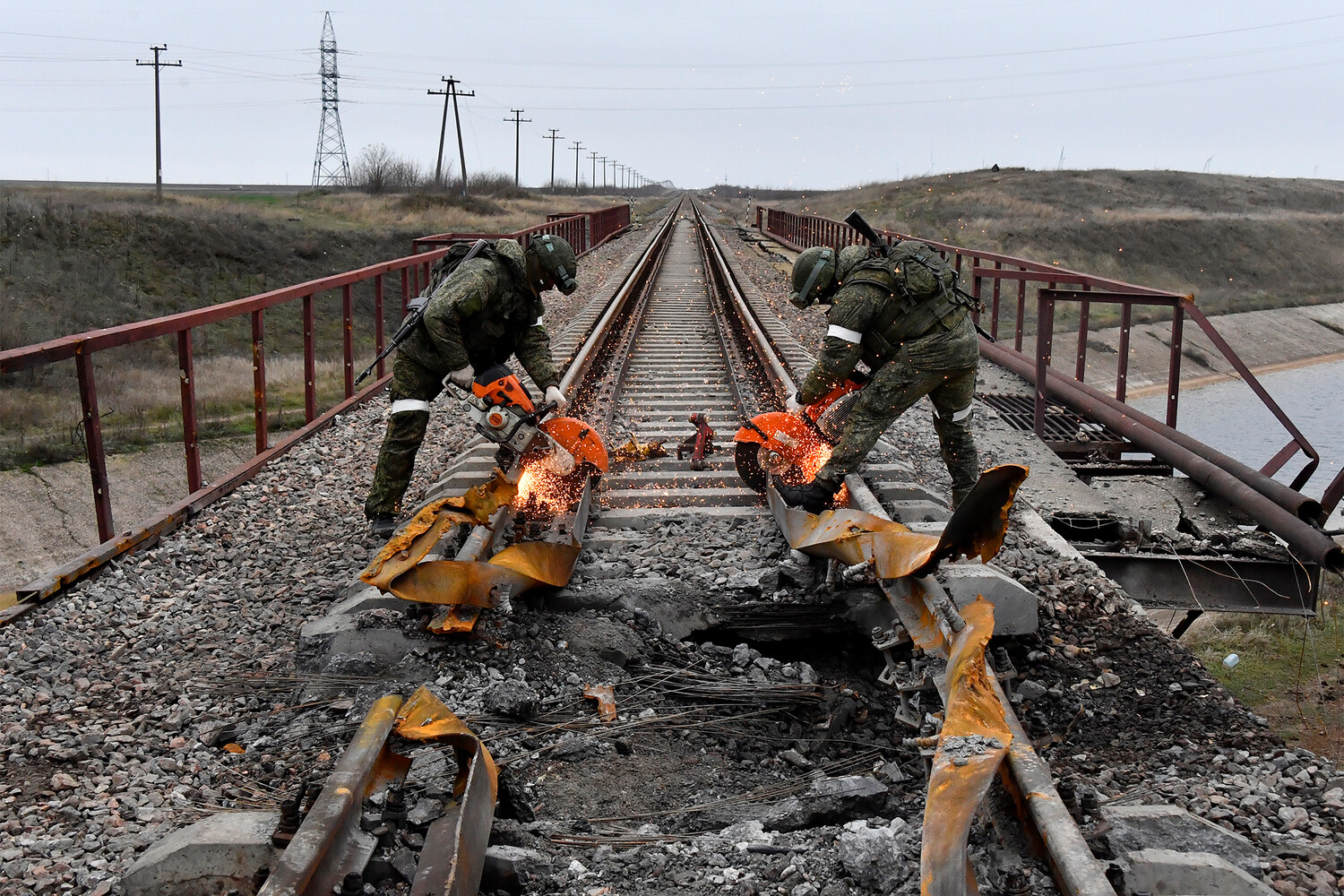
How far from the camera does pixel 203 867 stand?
251 cm

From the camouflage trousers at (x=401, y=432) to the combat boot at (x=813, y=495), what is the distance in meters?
1.91

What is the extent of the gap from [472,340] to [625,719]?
244cm

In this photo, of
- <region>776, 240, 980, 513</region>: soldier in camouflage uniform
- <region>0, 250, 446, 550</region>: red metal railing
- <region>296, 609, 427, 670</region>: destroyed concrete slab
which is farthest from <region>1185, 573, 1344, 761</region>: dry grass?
<region>0, 250, 446, 550</region>: red metal railing

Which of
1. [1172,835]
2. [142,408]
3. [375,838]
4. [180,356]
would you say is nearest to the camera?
[375,838]

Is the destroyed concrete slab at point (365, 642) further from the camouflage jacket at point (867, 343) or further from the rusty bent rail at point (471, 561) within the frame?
the camouflage jacket at point (867, 343)

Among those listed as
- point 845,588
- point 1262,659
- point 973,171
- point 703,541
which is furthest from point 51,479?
point 973,171

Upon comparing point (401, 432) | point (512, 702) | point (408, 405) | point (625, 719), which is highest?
point (408, 405)

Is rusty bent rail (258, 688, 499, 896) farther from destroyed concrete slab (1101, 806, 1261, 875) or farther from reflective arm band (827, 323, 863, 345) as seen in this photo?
reflective arm band (827, 323, 863, 345)

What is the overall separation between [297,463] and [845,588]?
4.08 meters

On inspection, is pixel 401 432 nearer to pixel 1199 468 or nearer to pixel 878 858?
pixel 878 858

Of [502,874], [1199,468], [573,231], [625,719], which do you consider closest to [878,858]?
[502,874]

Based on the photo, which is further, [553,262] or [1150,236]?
[1150,236]

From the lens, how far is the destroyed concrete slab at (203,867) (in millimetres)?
2496

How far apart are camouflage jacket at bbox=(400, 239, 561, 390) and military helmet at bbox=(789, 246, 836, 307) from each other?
54.7 inches
